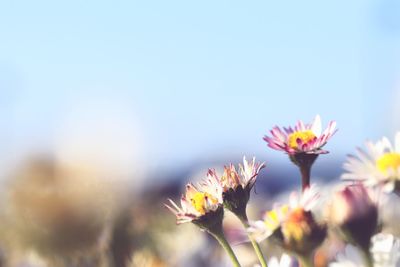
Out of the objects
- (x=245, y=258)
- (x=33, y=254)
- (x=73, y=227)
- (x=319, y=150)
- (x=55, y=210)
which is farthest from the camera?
(x=55, y=210)

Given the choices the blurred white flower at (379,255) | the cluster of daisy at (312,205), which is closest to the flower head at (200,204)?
the cluster of daisy at (312,205)

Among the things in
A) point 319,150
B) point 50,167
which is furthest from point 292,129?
point 50,167

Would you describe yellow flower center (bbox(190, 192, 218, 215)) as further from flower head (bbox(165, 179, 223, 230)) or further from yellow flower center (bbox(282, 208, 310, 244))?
yellow flower center (bbox(282, 208, 310, 244))

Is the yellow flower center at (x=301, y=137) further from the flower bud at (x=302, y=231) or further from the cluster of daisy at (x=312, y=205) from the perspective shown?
the flower bud at (x=302, y=231)

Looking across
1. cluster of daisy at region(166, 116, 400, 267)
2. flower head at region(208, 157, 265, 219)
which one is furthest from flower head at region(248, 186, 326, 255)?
flower head at region(208, 157, 265, 219)

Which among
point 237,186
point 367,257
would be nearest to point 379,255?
point 367,257

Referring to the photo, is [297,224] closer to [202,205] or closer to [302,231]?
[302,231]

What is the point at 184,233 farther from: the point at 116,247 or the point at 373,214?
the point at 373,214
